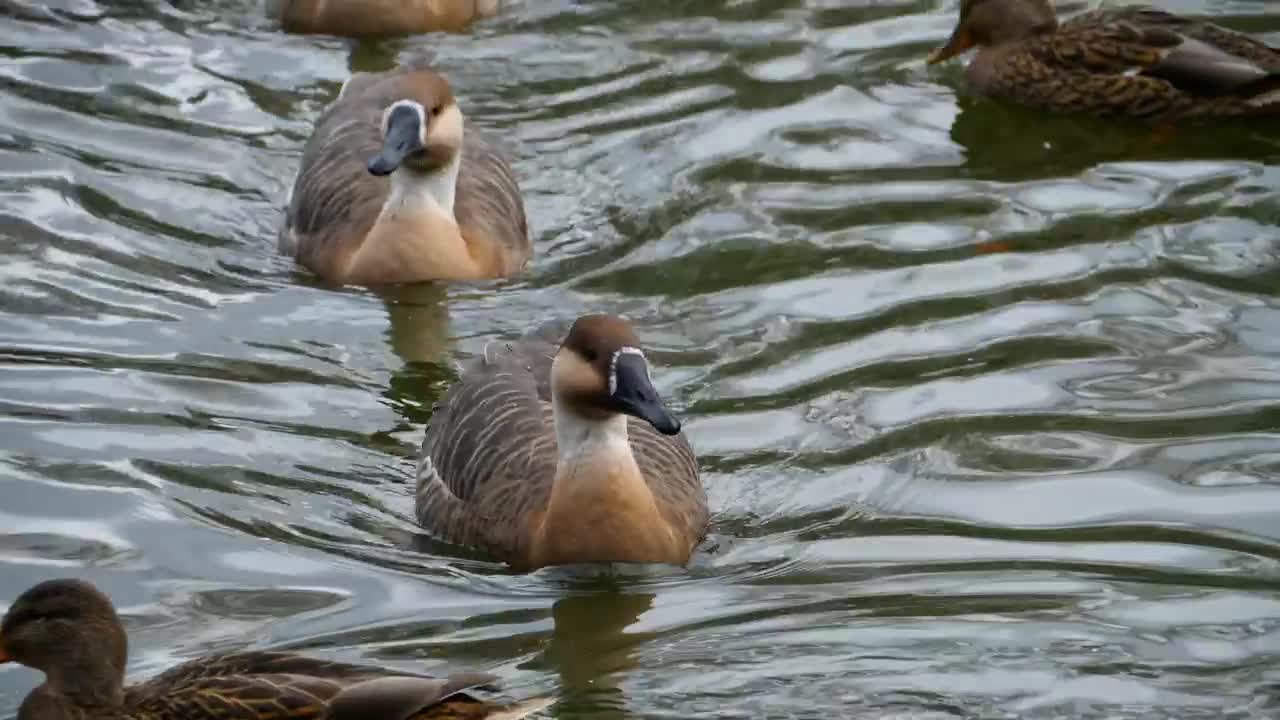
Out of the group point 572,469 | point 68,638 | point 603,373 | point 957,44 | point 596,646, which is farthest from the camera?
point 957,44

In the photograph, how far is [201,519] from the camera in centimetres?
877

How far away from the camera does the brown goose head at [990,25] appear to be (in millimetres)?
13805

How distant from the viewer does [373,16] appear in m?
14.7

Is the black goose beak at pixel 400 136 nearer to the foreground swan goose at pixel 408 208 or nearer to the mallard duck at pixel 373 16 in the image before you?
the foreground swan goose at pixel 408 208

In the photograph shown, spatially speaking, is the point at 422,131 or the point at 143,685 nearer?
the point at 143,685

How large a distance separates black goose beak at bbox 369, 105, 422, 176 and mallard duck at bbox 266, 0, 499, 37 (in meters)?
3.41

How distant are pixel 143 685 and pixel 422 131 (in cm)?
461

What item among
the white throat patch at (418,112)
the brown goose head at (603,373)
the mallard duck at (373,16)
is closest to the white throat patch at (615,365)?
the brown goose head at (603,373)

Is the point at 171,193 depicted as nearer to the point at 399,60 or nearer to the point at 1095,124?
the point at 399,60

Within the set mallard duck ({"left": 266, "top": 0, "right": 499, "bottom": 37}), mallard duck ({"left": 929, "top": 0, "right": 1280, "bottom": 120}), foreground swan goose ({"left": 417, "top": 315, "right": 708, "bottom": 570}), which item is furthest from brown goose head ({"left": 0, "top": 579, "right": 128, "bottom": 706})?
mallard duck ({"left": 266, "top": 0, "right": 499, "bottom": 37})

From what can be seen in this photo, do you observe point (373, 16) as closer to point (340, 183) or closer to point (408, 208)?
point (340, 183)

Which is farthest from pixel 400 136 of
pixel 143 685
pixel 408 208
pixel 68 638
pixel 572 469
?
pixel 68 638

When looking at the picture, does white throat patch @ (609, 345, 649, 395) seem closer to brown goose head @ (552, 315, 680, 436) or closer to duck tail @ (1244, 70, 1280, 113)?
brown goose head @ (552, 315, 680, 436)

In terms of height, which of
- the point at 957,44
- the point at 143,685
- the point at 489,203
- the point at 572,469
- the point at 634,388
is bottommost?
the point at 143,685
